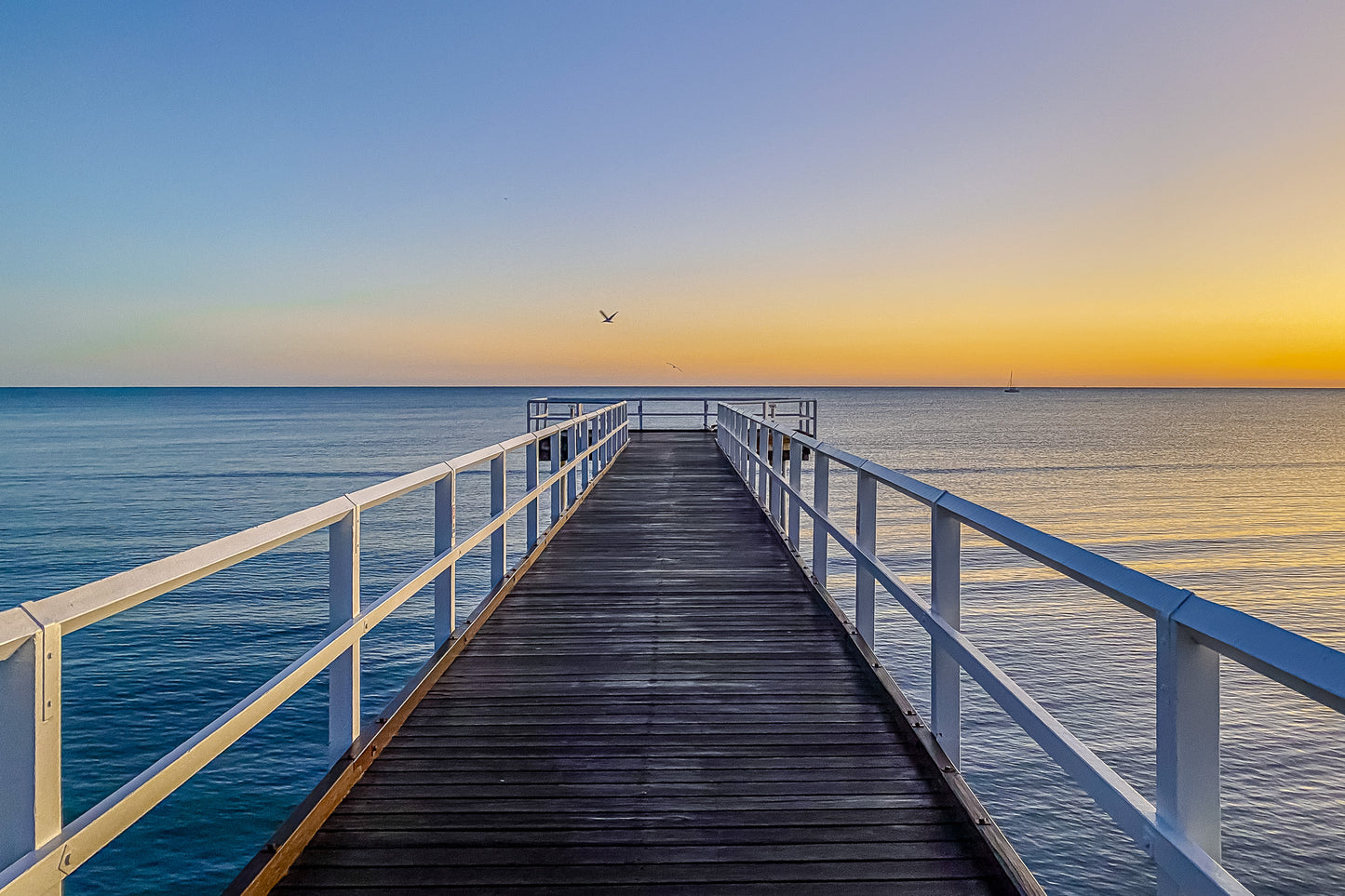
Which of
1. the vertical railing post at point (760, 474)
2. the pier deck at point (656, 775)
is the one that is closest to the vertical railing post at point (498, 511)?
the pier deck at point (656, 775)

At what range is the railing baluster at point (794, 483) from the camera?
712cm

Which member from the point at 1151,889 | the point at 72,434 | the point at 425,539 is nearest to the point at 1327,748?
the point at 1151,889

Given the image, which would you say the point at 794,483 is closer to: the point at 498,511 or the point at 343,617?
Result: the point at 498,511

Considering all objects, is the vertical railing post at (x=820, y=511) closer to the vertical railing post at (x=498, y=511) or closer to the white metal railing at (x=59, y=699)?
the vertical railing post at (x=498, y=511)

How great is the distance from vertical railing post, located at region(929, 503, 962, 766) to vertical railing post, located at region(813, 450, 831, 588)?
2288 millimetres

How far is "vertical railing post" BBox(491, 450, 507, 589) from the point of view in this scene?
18.0 ft

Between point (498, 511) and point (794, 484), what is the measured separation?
2.72 meters

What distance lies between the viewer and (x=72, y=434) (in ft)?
209

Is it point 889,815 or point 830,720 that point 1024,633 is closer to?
point 830,720

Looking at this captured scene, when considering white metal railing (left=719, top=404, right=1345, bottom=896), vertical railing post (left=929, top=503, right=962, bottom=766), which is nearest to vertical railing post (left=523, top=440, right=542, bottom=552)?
vertical railing post (left=929, top=503, right=962, bottom=766)

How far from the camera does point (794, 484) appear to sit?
24.5 ft

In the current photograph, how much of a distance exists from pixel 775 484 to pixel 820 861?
746 cm

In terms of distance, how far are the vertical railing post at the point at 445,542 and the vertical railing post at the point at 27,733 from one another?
96.1 inches

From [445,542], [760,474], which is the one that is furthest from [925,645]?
[445,542]
